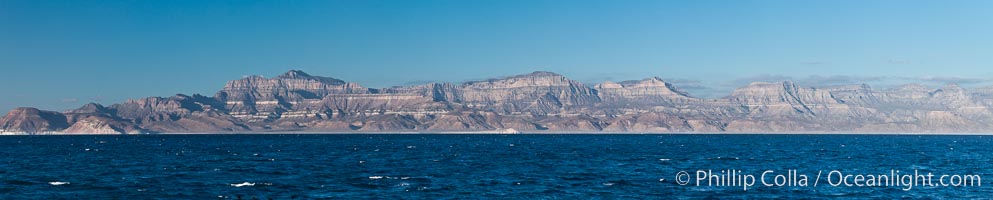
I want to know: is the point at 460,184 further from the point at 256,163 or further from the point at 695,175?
the point at 256,163

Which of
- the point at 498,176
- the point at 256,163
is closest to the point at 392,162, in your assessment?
the point at 256,163

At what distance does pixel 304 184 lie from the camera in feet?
324

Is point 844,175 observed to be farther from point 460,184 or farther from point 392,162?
point 392,162

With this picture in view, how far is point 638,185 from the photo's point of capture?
98.2m

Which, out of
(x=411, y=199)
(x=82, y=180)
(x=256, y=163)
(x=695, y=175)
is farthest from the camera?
(x=256, y=163)

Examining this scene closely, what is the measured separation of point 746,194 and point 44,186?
204 ft

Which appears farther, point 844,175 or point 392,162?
point 392,162

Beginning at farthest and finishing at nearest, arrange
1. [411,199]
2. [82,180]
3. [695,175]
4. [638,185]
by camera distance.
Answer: [695,175] → [82,180] → [638,185] → [411,199]

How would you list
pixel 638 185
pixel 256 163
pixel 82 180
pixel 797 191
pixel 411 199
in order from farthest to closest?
pixel 256 163 → pixel 82 180 → pixel 638 185 → pixel 797 191 → pixel 411 199

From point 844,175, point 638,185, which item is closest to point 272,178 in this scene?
point 638,185

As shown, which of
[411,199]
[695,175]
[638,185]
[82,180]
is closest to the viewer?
[411,199]

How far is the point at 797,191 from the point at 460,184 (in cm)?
3035

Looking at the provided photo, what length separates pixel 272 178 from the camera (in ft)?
352

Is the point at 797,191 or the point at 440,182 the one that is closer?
the point at 797,191
